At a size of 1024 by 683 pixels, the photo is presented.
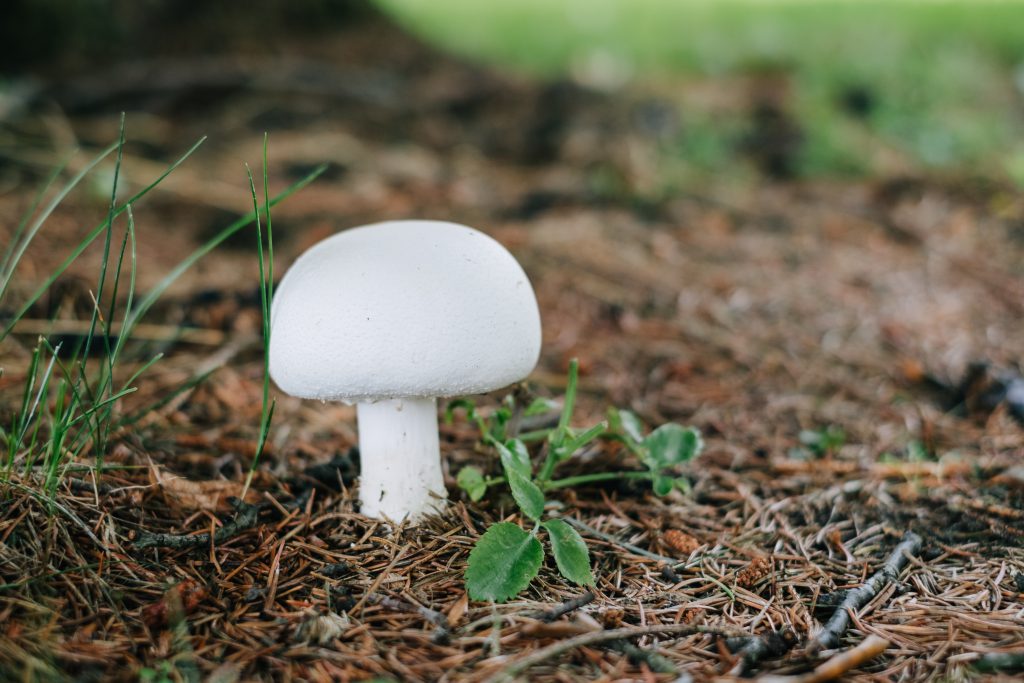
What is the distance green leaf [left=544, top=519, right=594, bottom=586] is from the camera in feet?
5.79

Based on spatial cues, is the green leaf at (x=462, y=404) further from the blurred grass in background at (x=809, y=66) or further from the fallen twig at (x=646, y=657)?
the blurred grass in background at (x=809, y=66)

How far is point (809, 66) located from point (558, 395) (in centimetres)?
566

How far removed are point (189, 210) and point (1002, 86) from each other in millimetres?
7646

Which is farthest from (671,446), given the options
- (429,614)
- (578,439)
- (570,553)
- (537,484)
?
(429,614)

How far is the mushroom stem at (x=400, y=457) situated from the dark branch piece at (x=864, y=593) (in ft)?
3.45

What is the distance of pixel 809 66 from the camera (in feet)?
22.9

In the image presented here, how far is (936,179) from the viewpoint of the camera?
6066 millimetres

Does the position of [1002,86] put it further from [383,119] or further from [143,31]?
[143,31]

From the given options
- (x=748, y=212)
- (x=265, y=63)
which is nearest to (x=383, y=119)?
(x=265, y=63)

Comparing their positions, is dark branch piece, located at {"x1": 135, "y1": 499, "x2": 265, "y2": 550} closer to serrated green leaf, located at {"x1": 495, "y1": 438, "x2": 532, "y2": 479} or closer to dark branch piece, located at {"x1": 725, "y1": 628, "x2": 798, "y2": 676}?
serrated green leaf, located at {"x1": 495, "y1": 438, "x2": 532, "y2": 479}

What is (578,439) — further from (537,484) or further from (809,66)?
(809,66)

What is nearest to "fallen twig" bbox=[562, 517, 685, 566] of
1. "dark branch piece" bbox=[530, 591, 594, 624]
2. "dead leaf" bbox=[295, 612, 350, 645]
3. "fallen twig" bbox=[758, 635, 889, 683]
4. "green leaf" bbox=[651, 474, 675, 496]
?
"green leaf" bbox=[651, 474, 675, 496]

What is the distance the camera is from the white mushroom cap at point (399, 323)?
1775 mm

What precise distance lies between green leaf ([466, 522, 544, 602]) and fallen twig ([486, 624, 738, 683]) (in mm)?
186
